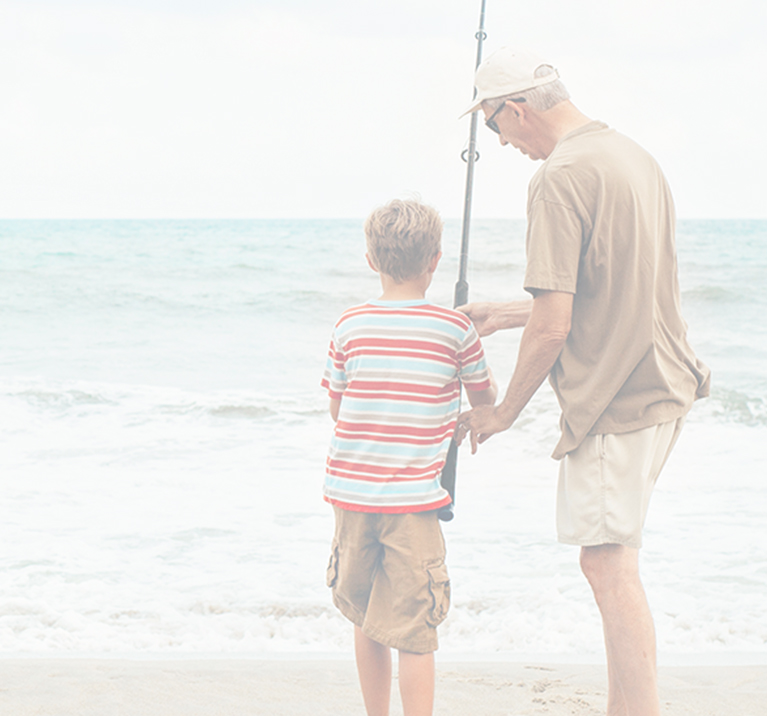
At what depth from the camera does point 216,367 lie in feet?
32.3

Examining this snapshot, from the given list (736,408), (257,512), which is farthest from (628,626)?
(736,408)

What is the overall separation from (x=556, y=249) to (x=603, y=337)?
210mm

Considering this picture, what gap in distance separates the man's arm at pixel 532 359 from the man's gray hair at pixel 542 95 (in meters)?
0.43

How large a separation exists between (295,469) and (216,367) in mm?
4650

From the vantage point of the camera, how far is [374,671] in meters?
1.86

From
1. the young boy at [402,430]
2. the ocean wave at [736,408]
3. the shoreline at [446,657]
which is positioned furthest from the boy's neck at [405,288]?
the ocean wave at [736,408]

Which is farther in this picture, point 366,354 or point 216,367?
point 216,367

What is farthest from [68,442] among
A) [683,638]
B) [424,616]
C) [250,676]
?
[424,616]

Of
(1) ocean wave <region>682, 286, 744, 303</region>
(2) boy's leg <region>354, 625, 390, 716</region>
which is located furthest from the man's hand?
(1) ocean wave <region>682, 286, 744, 303</region>

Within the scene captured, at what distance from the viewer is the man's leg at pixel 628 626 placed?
1.73 m

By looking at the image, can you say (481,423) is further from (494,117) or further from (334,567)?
(494,117)

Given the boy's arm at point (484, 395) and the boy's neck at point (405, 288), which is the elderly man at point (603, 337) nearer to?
the boy's arm at point (484, 395)

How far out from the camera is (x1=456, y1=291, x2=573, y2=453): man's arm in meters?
1.70

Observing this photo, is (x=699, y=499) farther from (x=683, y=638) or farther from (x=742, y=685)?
(x=742, y=685)
